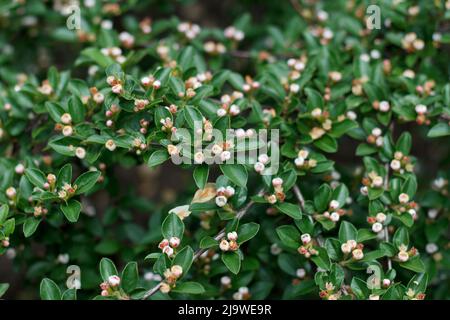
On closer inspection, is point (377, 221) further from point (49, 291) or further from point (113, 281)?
point (49, 291)

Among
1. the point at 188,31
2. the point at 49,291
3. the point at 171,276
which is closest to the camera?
the point at 171,276

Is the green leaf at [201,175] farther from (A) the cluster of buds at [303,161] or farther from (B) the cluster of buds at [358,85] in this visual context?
(B) the cluster of buds at [358,85]

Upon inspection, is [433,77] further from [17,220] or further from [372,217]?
[17,220]

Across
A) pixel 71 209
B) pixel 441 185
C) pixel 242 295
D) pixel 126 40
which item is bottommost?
pixel 242 295

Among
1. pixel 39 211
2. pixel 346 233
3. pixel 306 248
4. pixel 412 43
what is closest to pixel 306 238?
pixel 306 248

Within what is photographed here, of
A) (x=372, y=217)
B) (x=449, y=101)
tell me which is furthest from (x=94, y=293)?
(x=449, y=101)
